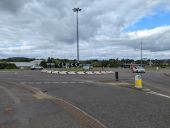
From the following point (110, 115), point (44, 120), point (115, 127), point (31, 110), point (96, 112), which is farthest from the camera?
point (31, 110)

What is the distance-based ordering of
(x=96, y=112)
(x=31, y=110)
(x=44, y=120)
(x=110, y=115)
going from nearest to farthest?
1. (x=44, y=120)
2. (x=110, y=115)
3. (x=96, y=112)
4. (x=31, y=110)

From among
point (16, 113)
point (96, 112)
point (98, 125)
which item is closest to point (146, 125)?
point (98, 125)

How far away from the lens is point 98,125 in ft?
31.1

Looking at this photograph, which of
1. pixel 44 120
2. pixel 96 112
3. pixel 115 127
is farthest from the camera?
pixel 96 112

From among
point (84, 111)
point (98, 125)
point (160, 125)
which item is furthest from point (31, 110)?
point (160, 125)

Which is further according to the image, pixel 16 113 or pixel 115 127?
pixel 16 113

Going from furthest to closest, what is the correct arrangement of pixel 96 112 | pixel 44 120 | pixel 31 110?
pixel 31 110 < pixel 96 112 < pixel 44 120

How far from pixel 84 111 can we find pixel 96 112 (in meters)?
0.54

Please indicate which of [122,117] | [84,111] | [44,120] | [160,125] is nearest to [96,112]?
[84,111]

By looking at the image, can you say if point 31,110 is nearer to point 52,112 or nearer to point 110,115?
point 52,112

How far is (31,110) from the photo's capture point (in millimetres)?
13086

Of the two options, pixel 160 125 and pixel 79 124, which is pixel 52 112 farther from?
pixel 160 125

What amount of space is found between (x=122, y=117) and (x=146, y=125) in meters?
1.54

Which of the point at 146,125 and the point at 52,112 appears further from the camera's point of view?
the point at 52,112
